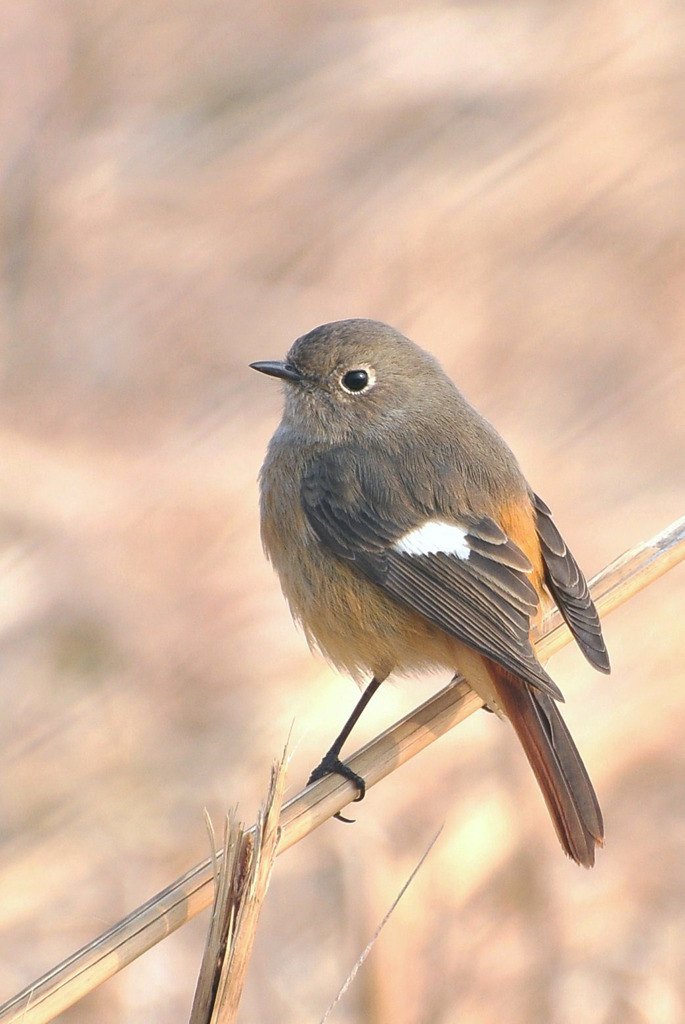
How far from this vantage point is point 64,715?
354 centimetres

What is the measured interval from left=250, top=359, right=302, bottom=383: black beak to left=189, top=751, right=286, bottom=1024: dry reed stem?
4.53ft

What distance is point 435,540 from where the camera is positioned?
2572mm

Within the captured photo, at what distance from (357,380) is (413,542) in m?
0.47

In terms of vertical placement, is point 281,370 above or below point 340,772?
above

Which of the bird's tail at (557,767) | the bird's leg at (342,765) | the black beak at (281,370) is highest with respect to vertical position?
the black beak at (281,370)

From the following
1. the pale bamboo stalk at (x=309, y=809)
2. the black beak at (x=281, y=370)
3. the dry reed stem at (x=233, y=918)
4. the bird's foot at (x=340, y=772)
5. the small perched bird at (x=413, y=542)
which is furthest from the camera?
the black beak at (x=281, y=370)

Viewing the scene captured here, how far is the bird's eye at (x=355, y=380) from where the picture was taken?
112 inches

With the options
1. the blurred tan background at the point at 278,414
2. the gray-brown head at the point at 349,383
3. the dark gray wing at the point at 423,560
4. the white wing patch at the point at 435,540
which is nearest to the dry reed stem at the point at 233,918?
the dark gray wing at the point at 423,560

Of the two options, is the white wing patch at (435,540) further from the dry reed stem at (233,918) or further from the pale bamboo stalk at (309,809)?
the dry reed stem at (233,918)

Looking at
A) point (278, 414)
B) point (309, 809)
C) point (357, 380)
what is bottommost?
point (309, 809)

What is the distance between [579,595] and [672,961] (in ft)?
4.59

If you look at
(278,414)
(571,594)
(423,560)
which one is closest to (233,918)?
(423,560)

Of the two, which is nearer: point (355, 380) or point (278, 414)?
point (355, 380)

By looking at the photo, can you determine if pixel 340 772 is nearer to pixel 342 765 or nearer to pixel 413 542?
pixel 342 765
